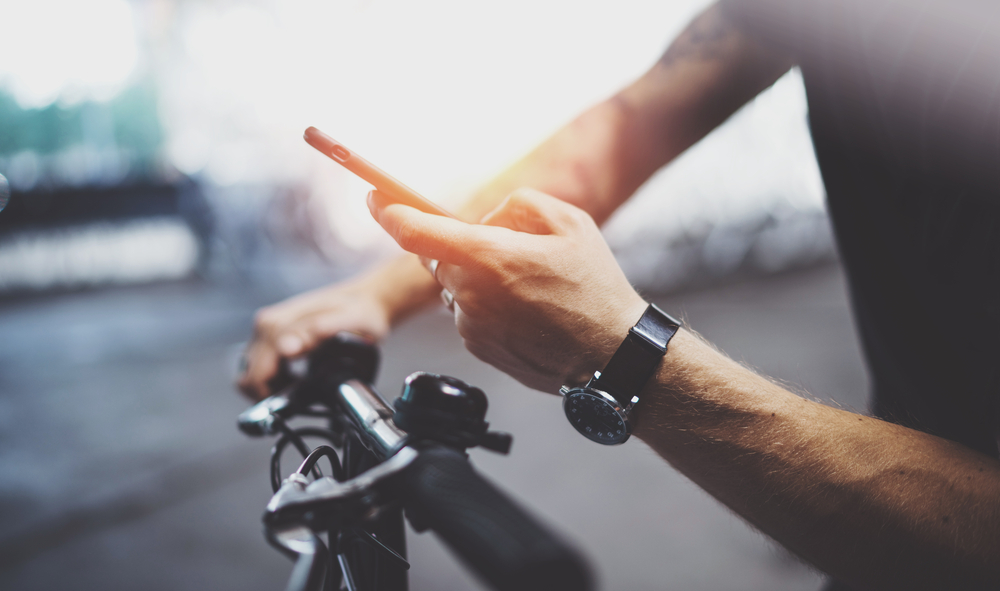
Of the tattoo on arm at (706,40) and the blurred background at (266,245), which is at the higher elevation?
the tattoo on arm at (706,40)

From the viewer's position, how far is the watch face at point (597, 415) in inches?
25.7

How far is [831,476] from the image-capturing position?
639 mm

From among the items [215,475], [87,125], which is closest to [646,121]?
[215,475]

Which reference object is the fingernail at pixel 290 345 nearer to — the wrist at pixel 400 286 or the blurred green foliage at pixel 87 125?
the wrist at pixel 400 286

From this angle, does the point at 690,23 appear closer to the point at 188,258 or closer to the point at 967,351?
the point at 967,351

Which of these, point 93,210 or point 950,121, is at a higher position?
point 950,121

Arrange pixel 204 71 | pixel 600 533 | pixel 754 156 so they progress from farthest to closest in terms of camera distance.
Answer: pixel 204 71 → pixel 754 156 → pixel 600 533

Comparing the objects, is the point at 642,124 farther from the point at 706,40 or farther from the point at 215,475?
the point at 215,475

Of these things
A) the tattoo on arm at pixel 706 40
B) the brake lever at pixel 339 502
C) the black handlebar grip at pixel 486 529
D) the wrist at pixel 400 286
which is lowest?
the wrist at pixel 400 286

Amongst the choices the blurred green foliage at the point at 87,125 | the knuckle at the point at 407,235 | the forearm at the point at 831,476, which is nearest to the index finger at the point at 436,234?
the knuckle at the point at 407,235

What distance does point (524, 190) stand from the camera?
71cm

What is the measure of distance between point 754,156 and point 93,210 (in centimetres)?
982

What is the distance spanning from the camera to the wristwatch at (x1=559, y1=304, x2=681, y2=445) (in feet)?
2.12

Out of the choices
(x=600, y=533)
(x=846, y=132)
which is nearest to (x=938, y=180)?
(x=846, y=132)
